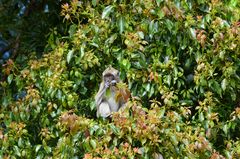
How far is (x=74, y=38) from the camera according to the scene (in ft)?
14.9

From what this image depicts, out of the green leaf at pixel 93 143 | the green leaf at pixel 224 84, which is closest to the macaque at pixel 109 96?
the green leaf at pixel 93 143

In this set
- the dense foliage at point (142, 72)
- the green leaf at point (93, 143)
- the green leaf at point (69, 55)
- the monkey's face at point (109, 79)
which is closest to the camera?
the green leaf at point (93, 143)

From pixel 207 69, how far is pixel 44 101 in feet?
4.22

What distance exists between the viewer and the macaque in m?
3.93

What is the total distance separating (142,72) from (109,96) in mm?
516

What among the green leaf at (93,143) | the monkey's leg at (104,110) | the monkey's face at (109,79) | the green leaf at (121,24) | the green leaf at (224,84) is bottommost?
the green leaf at (93,143)

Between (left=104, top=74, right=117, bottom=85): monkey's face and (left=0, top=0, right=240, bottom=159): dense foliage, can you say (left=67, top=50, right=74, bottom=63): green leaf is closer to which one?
(left=0, top=0, right=240, bottom=159): dense foliage

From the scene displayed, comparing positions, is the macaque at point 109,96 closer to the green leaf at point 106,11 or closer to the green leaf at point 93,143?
the green leaf at point 93,143

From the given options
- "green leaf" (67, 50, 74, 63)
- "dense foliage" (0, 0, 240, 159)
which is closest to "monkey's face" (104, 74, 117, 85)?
"dense foliage" (0, 0, 240, 159)

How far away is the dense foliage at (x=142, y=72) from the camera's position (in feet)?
14.1

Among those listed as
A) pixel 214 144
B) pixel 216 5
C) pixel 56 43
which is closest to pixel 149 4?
pixel 216 5

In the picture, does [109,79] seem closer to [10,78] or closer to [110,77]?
[110,77]

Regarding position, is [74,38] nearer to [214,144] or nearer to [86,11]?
[86,11]

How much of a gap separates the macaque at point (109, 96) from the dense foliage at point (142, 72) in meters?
0.09
